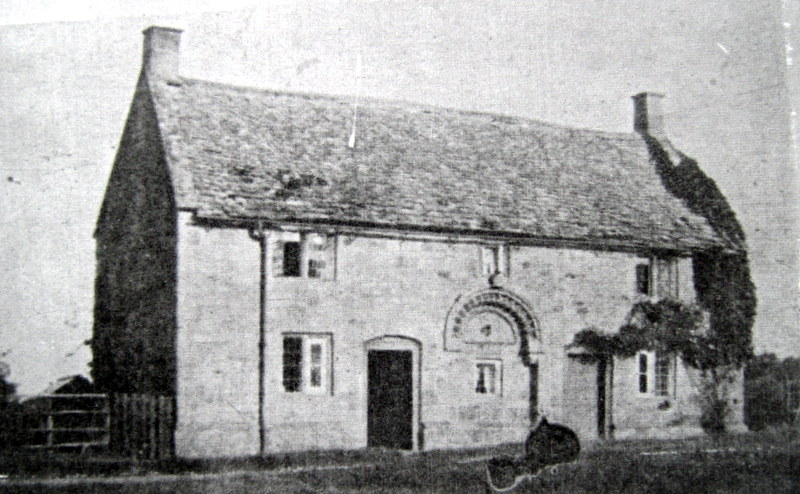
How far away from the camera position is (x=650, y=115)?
34531 mm

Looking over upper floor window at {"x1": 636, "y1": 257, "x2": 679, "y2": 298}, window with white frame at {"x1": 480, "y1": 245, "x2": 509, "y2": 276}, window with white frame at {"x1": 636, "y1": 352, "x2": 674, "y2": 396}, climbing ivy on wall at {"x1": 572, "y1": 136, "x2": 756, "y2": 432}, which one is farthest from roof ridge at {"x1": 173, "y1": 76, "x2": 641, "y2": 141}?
window with white frame at {"x1": 636, "y1": 352, "x2": 674, "y2": 396}

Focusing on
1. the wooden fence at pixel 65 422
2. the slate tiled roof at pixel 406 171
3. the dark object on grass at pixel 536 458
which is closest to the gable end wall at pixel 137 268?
the slate tiled roof at pixel 406 171

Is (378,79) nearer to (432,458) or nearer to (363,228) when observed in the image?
(363,228)

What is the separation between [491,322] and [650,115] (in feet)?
39.2

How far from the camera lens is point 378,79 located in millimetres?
24344

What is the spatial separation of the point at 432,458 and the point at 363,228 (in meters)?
6.09

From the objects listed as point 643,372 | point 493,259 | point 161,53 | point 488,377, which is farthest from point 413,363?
point 161,53

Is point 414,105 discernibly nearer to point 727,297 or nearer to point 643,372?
point 643,372

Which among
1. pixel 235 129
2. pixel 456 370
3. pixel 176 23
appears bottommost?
pixel 456 370

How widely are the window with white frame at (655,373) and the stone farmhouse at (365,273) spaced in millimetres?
69

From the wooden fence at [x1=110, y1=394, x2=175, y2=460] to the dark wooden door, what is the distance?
5.43 meters

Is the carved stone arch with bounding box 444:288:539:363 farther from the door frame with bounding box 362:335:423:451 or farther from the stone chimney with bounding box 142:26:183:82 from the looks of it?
the stone chimney with bounding box 142:26:183:82

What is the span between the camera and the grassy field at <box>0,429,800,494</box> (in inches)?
708

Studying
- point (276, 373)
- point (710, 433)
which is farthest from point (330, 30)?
point (710, 433)
